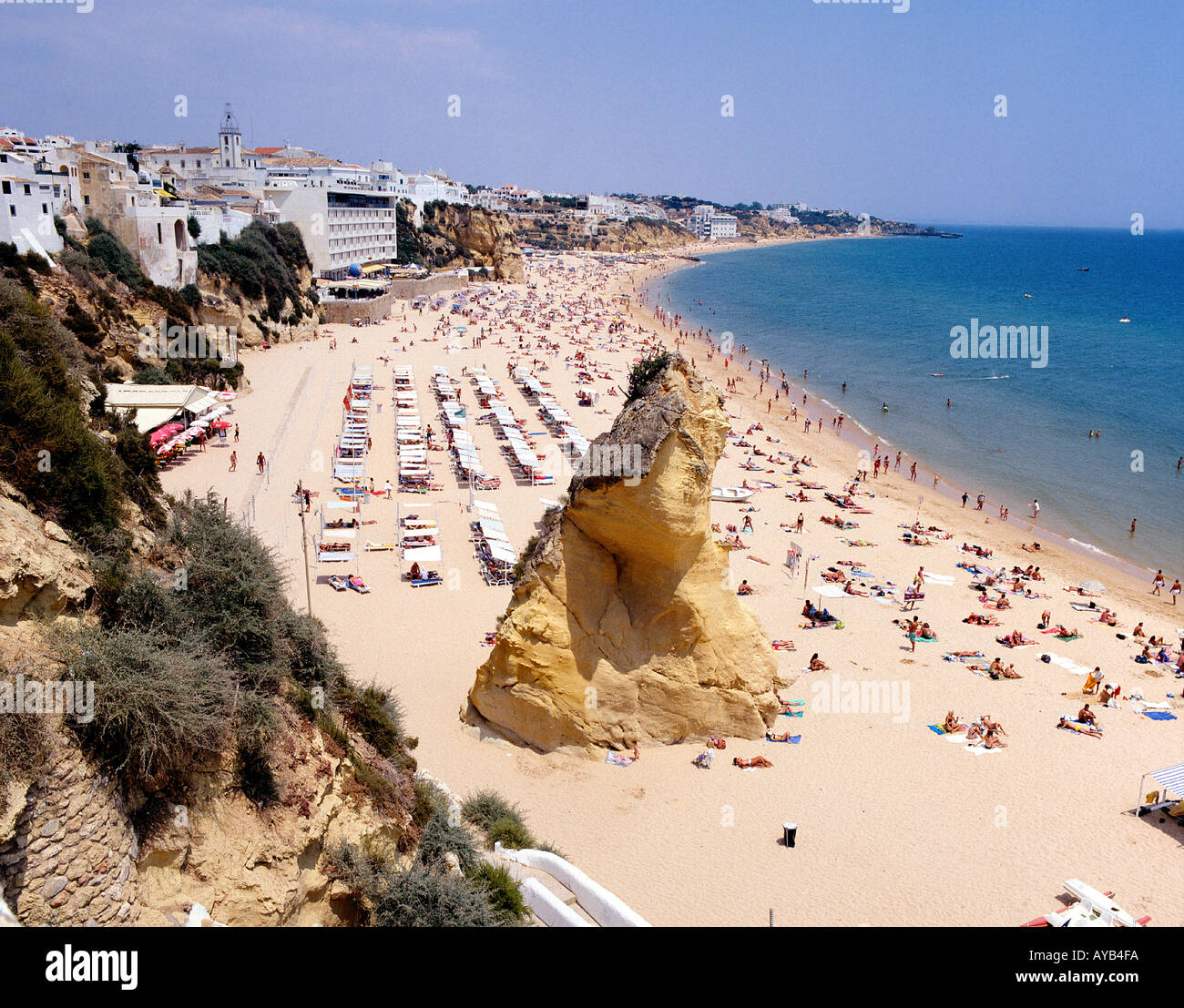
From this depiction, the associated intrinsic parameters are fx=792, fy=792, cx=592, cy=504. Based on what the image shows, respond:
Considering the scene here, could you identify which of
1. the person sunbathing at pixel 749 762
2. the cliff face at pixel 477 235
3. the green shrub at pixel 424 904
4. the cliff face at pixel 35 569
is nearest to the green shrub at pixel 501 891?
the green shrub at pixel 424 904

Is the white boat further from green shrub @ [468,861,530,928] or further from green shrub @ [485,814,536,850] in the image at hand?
green shrub @ [468,861,530,928]

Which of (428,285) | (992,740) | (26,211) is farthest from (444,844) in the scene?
(428,285)

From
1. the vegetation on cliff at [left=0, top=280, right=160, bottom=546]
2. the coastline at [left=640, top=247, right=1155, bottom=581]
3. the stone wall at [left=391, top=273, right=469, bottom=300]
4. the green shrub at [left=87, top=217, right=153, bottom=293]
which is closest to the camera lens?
the vegetation on cliff at [left=0, top=280, right=160, bottom=546]

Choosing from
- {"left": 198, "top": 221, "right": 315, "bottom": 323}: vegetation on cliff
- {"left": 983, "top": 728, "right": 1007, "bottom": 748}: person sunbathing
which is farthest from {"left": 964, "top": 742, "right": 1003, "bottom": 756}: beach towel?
{"left": 198, "top": 221, "right": 315, "bottom": 323}: vegetation on cliff

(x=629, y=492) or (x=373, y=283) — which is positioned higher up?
(x=373, y=283)
